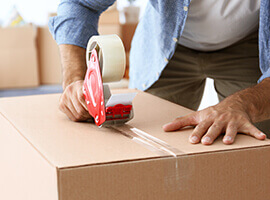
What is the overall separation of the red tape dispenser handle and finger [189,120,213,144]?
0.15 metres

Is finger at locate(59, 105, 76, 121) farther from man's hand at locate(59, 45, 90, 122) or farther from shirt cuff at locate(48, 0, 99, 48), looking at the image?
shirt cuff at locate(48, 0, 99, 48)

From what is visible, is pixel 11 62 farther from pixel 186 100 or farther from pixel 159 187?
pixel 159 187

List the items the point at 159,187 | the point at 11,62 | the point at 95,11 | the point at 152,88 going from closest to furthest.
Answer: the point at 159,187
the point at 95,11
the point at 152,88
the point at 11,62

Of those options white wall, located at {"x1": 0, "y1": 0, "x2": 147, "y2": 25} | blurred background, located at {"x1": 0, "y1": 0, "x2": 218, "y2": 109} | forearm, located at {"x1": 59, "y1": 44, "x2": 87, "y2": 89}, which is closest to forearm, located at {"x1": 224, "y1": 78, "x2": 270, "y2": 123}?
forearm, located at {"x1": 59, "y1": 44, "x2": 87, "y2": 89}

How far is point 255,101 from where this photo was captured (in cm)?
72

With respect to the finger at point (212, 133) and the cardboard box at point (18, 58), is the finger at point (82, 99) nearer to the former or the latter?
the finger at point (212, 133)

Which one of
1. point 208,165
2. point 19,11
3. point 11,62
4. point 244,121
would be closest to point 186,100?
point 244,121

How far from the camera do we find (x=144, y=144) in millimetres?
587

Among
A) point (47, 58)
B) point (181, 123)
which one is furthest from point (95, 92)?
point (47, 58)

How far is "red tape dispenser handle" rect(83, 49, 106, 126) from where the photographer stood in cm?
64

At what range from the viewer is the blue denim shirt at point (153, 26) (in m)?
0.95

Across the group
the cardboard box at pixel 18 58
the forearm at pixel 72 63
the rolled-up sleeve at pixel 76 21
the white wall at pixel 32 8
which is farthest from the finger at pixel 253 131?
the white wall at pixel 32 8

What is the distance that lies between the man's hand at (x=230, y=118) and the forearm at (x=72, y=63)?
0.33 meters

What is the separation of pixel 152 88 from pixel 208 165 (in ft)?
2.16
